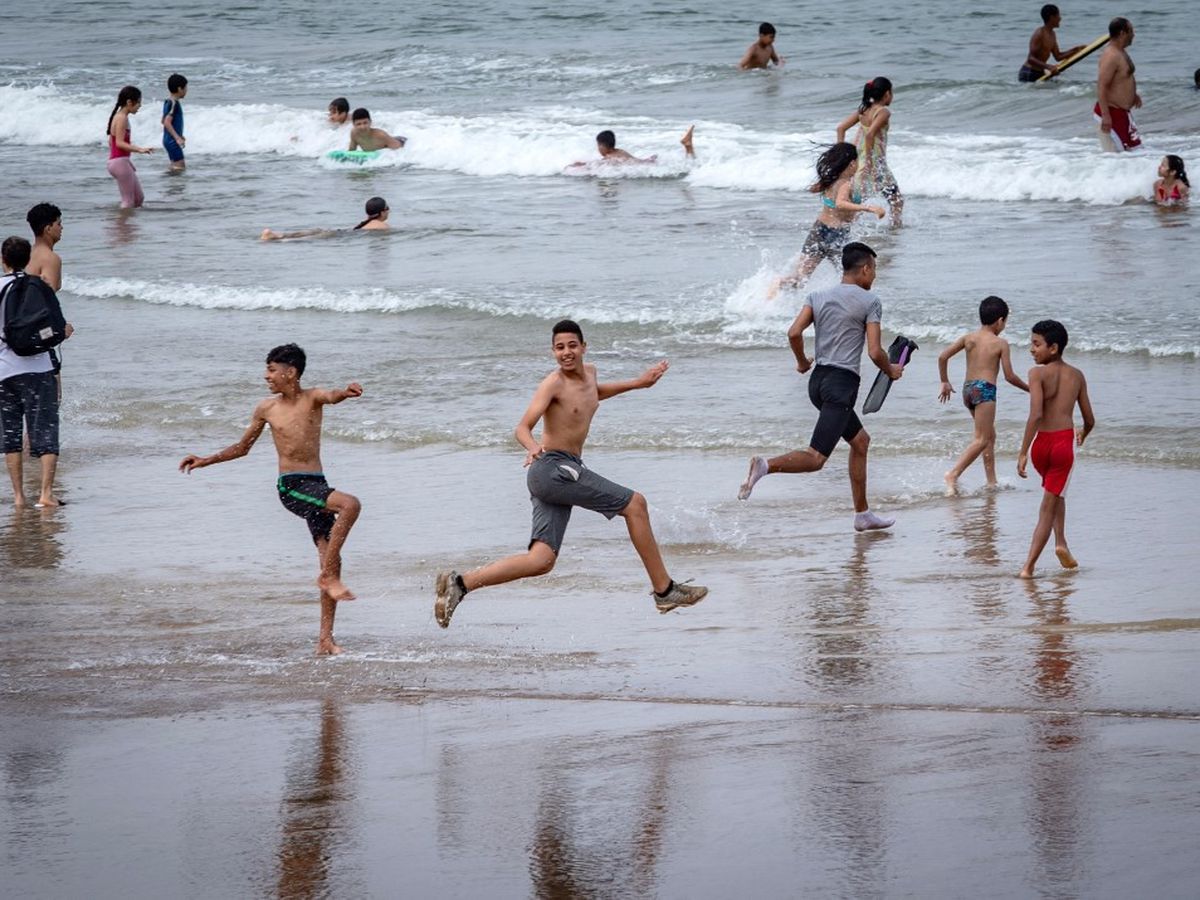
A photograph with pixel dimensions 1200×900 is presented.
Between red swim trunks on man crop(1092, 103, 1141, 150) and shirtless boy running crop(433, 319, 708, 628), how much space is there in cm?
1579

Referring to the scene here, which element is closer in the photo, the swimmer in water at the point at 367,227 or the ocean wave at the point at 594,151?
the swimmer in water at the point at 367,227

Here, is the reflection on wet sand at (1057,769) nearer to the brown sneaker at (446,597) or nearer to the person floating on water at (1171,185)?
the brown sneaker at (446,597)

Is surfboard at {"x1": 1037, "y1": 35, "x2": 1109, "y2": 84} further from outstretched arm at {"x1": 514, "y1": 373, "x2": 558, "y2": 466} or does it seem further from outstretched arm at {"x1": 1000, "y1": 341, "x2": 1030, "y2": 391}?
outstretched arm at {"x1": 514, "y1": 373, "x2": 558, "y2": 466}

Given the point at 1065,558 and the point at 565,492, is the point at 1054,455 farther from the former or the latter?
the point at 565,492

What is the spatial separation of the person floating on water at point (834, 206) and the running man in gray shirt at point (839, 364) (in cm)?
366

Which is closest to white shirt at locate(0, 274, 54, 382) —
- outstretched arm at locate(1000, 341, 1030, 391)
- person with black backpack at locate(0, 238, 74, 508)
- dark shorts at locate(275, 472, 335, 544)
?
person with black backpack at locate(0, 238, 74, 508)

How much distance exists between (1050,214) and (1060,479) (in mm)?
11973

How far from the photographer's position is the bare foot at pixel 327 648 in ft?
23.2

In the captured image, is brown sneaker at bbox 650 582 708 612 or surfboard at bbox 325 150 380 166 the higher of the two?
surfboard at bbox 325 150 380 166

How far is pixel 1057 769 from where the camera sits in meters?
5.19

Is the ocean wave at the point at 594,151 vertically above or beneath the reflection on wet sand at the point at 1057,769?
above

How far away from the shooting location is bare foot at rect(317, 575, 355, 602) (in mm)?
7090

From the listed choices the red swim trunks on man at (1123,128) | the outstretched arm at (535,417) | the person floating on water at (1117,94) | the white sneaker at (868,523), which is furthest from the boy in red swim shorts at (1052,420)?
the red swim trunks on man at (1123,128)

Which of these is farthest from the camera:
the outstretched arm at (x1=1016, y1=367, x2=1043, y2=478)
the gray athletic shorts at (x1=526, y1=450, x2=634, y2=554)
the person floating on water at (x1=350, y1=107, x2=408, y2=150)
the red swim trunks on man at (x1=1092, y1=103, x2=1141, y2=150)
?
the person floating on water at (x1=350, y1=107, x2=408, y2=150)
